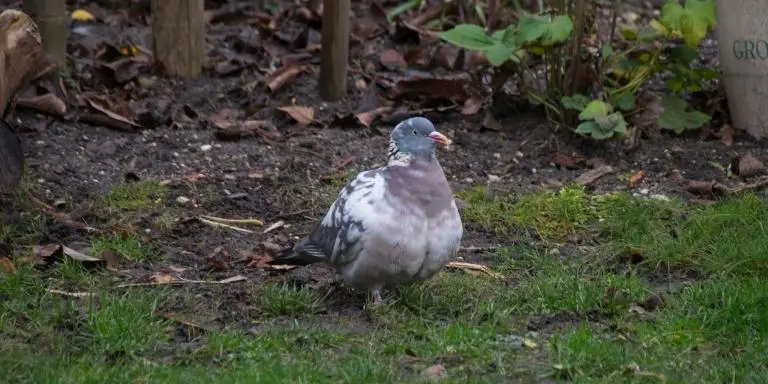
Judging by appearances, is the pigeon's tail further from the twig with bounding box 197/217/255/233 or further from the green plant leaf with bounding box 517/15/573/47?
the green plant leaf with bounding box 517/15/573/47

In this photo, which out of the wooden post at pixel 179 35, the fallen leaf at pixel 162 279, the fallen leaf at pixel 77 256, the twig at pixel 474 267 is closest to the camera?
the fallen leaf at pixel 162 279

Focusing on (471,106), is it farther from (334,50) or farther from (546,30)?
(546,30)

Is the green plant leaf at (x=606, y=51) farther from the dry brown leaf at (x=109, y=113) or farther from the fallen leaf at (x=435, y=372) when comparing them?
the fallen leaf at (x=435, y=372)

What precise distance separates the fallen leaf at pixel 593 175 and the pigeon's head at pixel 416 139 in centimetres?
171

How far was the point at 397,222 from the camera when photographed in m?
4.54

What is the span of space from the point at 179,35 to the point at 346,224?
3.12 metres

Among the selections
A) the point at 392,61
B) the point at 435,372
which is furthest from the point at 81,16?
the point at 435,372

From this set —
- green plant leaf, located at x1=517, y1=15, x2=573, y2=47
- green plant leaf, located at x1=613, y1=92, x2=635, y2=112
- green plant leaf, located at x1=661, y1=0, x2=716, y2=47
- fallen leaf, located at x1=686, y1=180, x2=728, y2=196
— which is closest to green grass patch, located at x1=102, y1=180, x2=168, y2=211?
green plant leaf, located at x1=517, y1=15, x2=573, y2=47

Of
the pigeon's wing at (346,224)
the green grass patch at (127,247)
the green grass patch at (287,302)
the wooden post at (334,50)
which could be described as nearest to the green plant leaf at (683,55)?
the wooden post at (334,50)

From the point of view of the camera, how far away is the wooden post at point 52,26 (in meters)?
6.80

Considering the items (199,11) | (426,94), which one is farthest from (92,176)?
(426,94)

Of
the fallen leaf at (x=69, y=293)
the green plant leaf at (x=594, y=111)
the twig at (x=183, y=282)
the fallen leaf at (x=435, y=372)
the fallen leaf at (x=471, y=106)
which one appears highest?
the green plant leaf at (x=594, y=111)

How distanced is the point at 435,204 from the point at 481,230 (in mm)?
1270

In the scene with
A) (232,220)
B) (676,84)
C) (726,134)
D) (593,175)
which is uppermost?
(676,84)
